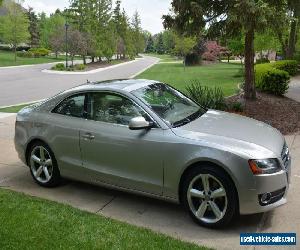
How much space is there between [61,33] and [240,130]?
44.4 meters

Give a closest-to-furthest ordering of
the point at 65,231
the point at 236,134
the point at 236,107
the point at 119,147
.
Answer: the point at 65,231
the point at 236,134
the point at 119,147
the point at 236,107

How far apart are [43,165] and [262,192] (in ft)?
10.7

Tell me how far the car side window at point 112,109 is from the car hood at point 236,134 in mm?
627

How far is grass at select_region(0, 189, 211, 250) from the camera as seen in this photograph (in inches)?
170

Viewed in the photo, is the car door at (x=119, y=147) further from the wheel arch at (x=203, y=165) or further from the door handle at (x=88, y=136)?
the wheel arch at (x=203, y=165)

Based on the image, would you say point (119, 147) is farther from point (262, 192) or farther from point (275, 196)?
point (275, 196)

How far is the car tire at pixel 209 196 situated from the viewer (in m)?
4.63

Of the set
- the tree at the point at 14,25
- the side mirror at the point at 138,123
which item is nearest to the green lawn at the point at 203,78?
the side mirror at the point at 138,123

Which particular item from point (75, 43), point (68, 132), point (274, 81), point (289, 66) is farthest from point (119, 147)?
point (75, 43)

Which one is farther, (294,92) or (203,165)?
(294,92)

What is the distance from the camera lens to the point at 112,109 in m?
5.61

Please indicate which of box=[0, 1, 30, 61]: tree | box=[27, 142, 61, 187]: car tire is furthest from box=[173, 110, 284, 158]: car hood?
box=[0, 1, 30, 61]: tree

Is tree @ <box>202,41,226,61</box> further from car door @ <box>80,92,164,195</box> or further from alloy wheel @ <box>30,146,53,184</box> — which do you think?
car door @ <box>80,92,164,195</box>

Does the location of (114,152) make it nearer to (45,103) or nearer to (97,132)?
(97,132)
